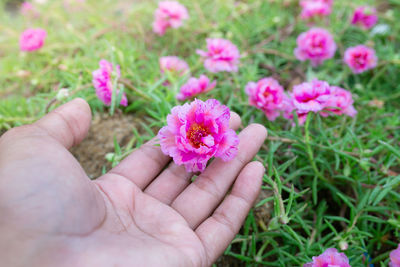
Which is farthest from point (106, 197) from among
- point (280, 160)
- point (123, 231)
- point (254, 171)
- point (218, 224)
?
point (280, 160)

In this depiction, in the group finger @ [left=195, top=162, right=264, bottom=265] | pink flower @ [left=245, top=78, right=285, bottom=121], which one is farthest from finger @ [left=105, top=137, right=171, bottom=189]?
pink flower @ [left=245, top=78, right=285, bottom=121]

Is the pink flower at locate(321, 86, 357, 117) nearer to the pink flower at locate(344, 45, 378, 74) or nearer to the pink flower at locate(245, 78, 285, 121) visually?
the pink flower at locate(245, 78, 285, 121)

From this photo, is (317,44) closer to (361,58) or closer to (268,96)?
(361,58)

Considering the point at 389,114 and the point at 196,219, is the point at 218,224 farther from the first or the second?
the point at 389,114

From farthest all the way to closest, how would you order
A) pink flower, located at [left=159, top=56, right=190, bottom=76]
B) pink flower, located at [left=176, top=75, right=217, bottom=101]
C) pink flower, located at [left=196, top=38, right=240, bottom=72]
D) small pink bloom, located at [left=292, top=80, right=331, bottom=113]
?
pink flower, located at [left=159, top=56, right=190, bottom=76] → pink flower, located at [left=196, top=38, right=240, bottom=72] → pink flower, located at [left=176, top=75, right=217, bottom=101] → small pink bloom, located at [left=292, top=80, right=331, bottom=113]

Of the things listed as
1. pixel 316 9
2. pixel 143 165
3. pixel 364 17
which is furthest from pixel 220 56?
pixel 364 17

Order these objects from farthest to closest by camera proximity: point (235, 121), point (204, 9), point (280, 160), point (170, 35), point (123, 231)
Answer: point (204, 9) < point (170, 35) < point (280, 160) < point (235, 121) < point (123, 231)

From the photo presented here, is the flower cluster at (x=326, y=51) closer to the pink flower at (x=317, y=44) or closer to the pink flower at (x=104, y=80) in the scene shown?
the pink flower at (x=317, y=44)
